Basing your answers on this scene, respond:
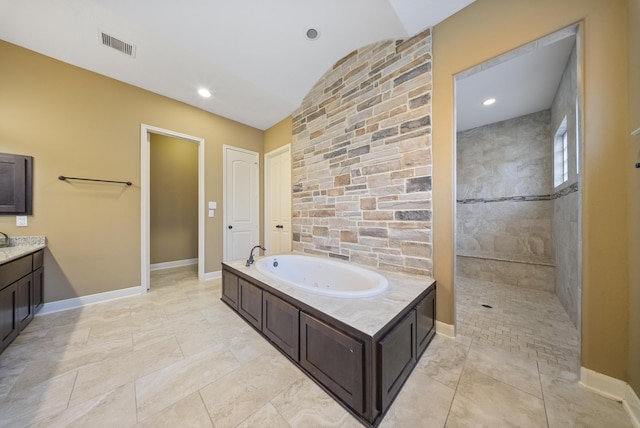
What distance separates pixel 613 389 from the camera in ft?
4.02

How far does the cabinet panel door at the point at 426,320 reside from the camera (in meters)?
1.59

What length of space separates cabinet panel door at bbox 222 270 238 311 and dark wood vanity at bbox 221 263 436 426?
49 cm

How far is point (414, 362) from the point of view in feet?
4.88

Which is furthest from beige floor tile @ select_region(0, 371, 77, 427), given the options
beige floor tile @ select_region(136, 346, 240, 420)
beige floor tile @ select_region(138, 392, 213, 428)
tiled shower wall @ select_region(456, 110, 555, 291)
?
tiled shower wall @ select_region(456, 110, 555, 291)

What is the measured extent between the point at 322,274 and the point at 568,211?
276cm

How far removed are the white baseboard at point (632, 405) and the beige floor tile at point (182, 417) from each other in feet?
7.14

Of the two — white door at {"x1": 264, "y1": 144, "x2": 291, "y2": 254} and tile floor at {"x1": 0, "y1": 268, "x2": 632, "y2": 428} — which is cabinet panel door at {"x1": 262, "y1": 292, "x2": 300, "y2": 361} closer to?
tile floor at {"x1": 0, "y1": 268, "x2": 632, "y2": 428}

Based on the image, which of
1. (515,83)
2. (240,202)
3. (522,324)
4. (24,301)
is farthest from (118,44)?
(522,324)

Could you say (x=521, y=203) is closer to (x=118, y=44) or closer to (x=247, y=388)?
(x=247, y=388)

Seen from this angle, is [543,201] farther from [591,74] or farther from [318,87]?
[318,87]

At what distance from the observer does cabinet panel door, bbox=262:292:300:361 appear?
4.99 ft

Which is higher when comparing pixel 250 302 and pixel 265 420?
pixel 250 302

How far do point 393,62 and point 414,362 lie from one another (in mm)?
2709

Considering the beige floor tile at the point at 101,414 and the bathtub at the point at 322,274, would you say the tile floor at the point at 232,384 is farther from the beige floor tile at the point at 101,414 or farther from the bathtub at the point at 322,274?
the bathtub at the point at 322,274
